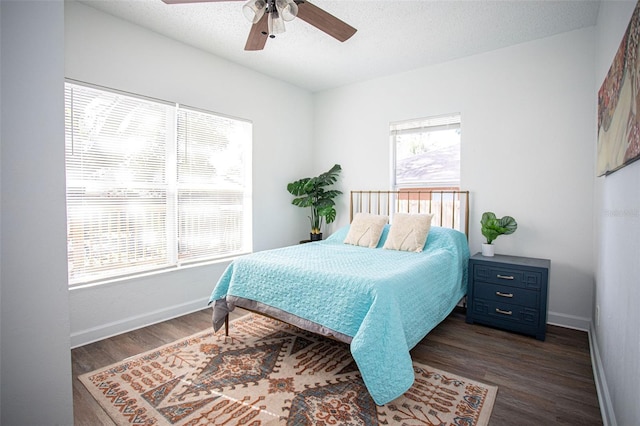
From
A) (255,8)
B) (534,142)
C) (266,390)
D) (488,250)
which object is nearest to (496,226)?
(488,250)

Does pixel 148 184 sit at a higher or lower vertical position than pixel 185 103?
lower

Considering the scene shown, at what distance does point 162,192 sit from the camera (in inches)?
128

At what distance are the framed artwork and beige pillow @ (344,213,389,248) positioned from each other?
2.00 m

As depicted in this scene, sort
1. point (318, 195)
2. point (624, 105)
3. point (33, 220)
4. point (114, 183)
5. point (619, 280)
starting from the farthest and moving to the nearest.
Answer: point (318, 195)
point (114, 183)
point (619, 280)
point (624, 105)
point (33, 220)

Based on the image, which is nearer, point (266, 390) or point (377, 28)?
point (266, 390)

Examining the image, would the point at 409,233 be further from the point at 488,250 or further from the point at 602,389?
the point at 602,389

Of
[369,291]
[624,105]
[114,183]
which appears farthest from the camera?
[114,183]

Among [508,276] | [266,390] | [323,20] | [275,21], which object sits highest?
[323,20]

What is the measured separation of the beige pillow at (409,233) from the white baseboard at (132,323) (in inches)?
84.4

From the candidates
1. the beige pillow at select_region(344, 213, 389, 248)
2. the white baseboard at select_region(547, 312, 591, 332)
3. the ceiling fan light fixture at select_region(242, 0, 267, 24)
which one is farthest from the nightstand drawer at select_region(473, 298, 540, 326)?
the ceiling fan light fixture at select_region(242, 0, 267, 24)

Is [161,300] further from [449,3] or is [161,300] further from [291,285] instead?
[449,3]

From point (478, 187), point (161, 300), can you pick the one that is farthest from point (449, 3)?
point (161, 300)

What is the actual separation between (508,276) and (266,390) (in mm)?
2247

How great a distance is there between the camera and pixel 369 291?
200cm
